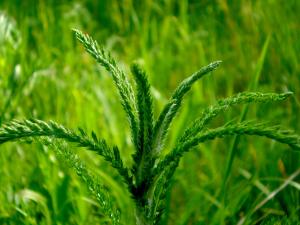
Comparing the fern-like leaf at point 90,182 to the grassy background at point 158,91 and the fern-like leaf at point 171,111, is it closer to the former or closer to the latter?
the fern-like leaf at point 171,111

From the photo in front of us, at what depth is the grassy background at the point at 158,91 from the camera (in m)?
1.64

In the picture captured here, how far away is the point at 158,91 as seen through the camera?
2.48 meters

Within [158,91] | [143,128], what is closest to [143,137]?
[143,128]

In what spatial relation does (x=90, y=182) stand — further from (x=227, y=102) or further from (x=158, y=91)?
(x=158, y=91)

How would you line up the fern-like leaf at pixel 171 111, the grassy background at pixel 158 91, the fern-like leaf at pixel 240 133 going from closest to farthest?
the fern-like leaf at pixel 240 133
the fern-like leaf at pixel 171 111
the grassy background at pixel 158 91

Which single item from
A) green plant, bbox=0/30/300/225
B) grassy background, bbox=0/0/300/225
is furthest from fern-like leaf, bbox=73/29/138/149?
grassy background, bbox=0/0/300/225

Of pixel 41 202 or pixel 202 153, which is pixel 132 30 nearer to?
pixel 202 153

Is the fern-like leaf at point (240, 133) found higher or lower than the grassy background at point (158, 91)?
lower

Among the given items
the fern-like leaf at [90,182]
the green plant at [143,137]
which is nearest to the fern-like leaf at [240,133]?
the green plant at [143,137]

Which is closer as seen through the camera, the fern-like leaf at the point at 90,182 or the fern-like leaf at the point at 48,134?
the fern-like leaf at the point at 48,134

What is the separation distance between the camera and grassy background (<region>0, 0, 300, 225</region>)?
5.39 feet

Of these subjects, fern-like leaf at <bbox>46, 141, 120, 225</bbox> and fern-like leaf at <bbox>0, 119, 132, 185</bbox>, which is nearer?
fern-like leaf at <bbox>0, 119, 132, 185</bbox>

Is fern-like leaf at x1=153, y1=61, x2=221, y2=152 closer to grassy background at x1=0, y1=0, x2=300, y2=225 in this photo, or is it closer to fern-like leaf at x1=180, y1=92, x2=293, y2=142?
fern-like leaf at x1=180, y1=92, x2=293, y2=142

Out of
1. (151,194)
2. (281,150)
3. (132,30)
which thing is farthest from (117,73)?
(132,30)
